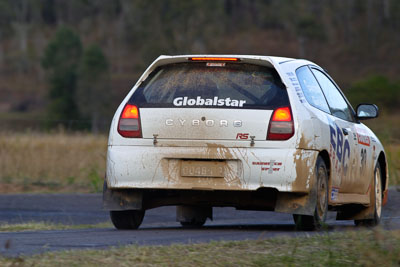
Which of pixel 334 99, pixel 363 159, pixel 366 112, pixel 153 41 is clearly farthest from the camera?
pixel 153 41

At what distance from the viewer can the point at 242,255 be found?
18.4 feet

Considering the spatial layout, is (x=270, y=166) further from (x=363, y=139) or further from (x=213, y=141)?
(x=363, y=139)

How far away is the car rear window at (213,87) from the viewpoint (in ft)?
25.2

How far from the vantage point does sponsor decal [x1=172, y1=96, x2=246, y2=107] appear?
7.64 metres

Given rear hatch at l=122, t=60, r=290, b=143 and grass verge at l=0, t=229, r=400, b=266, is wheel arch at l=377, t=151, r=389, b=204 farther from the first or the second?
grass verge at l=0, t=229, r=400, b=266

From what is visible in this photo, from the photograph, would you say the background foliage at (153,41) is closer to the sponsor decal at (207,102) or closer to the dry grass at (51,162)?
the dry grass at (51,162)

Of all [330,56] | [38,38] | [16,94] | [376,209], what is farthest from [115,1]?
[376,209]

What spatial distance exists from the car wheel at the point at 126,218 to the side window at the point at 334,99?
2.05 meters

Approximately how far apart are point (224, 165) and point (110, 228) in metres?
1.76

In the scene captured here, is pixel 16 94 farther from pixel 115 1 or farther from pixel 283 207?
pixel 283 207

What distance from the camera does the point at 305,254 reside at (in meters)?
5.74

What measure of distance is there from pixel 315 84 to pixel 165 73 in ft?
4.74

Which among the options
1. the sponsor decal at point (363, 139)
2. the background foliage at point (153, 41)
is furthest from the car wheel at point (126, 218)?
the background foliage at point (153, 41)

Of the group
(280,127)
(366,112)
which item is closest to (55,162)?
(366,112)
